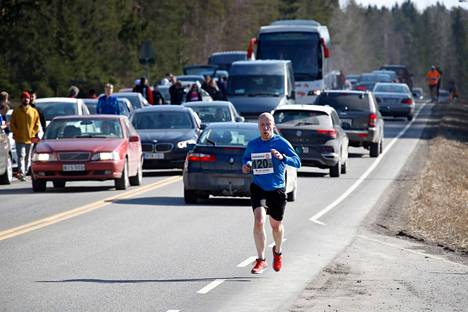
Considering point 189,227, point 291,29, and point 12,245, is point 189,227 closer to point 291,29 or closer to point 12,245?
point 12,245

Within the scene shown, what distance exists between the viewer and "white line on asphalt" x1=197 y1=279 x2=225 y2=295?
12711mm

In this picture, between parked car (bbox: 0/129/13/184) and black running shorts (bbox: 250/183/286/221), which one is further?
parked car (bbox: 0/129/13/184)

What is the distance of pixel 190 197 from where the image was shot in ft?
74.9

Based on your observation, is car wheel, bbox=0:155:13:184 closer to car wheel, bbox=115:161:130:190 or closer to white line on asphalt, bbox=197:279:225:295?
car wheel, bbox=115:161:130:190

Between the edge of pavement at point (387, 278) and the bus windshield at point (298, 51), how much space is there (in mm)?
32635

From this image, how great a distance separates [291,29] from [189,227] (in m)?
34.8

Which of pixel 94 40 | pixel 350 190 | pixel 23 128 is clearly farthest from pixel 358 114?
pixel 94 40

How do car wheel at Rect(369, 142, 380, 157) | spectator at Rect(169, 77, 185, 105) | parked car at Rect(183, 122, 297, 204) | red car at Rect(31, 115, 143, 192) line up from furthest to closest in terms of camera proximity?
spectator at Rect(169, 77, 185, 105)
car wheel at Rect(369, 142, 380, 157)
red car at Rect(31, 115, 143, 192)
parked car at Rect(183, 122, 297, 204)

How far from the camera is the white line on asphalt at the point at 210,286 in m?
12.7

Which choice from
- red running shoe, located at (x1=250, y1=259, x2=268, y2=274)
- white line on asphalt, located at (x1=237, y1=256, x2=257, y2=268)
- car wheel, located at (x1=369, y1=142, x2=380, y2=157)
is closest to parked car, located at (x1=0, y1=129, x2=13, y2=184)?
car wheel, located at (x1=369, y1=142, x2=380, y2=157)

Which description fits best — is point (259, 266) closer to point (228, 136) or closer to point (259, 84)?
point (228, 136)

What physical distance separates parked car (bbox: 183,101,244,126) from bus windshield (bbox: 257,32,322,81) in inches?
676

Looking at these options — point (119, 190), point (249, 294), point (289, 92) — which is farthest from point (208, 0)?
point (249, 294)

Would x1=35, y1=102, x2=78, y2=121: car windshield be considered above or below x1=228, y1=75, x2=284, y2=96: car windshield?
above
